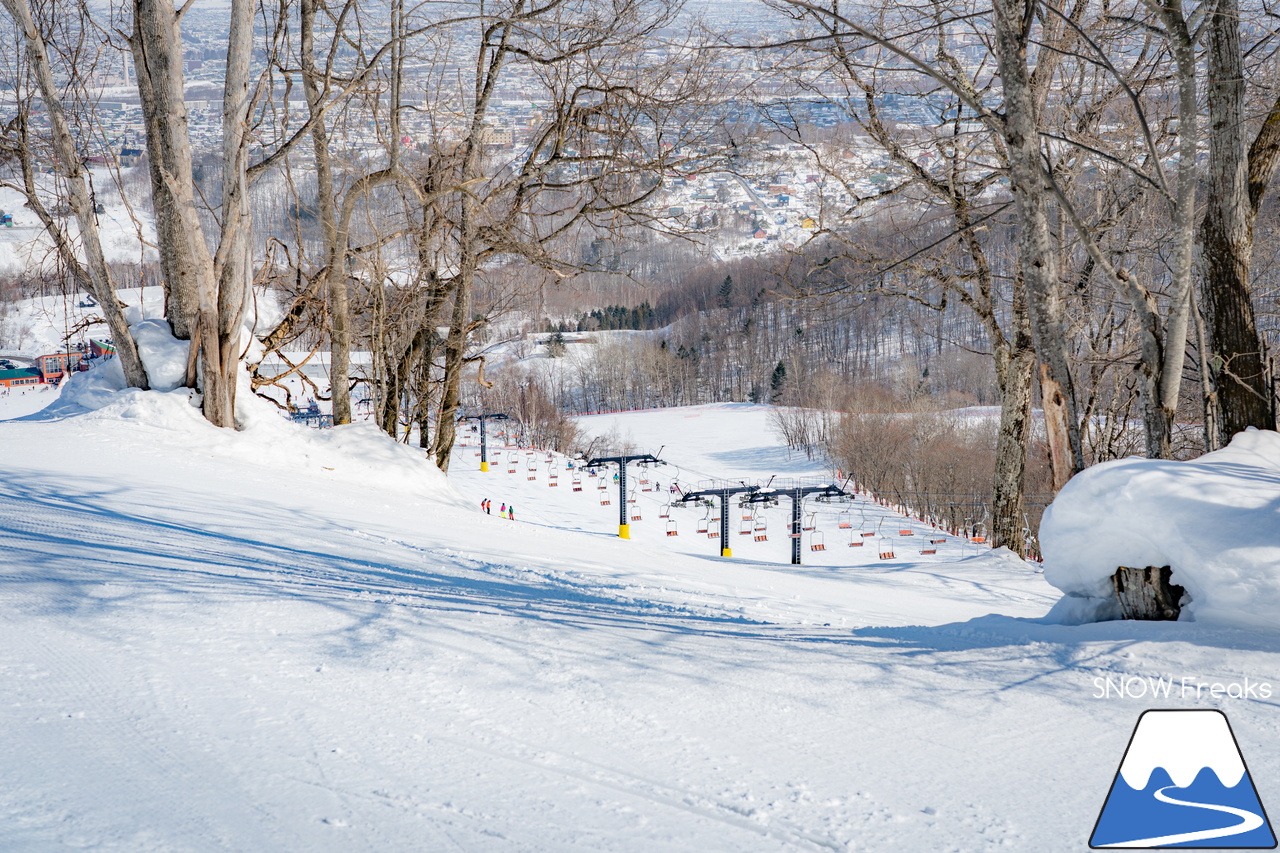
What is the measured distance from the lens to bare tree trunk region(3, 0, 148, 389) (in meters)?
6.38

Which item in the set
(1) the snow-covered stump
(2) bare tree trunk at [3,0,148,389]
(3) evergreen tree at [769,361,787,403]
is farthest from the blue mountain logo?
(3) evergreen tree at [769,361,787,403]

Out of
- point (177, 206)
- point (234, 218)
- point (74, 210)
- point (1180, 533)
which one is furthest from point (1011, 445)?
point (74, 210)

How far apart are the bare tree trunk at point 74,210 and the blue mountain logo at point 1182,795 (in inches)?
298

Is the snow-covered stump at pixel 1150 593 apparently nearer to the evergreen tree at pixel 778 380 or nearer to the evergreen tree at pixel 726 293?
the evergreen tree at pixel 778 380

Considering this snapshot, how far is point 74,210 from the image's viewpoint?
262 inches

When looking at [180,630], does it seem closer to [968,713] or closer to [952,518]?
[968,713]

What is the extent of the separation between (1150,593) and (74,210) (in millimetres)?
7905

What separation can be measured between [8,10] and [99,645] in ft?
21.3

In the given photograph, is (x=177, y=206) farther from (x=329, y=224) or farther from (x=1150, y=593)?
(x=1150, y=593)

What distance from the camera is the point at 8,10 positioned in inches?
250

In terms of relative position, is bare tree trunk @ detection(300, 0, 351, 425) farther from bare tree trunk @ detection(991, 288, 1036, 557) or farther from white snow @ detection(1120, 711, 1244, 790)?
white snow @ detection(1120, 711, 1244, 790)

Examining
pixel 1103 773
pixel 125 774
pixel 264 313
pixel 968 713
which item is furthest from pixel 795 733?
pixel 264 313

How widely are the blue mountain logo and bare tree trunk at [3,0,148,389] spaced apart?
756 cm

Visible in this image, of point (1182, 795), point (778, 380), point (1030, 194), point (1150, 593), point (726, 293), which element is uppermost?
point (726, 293)
